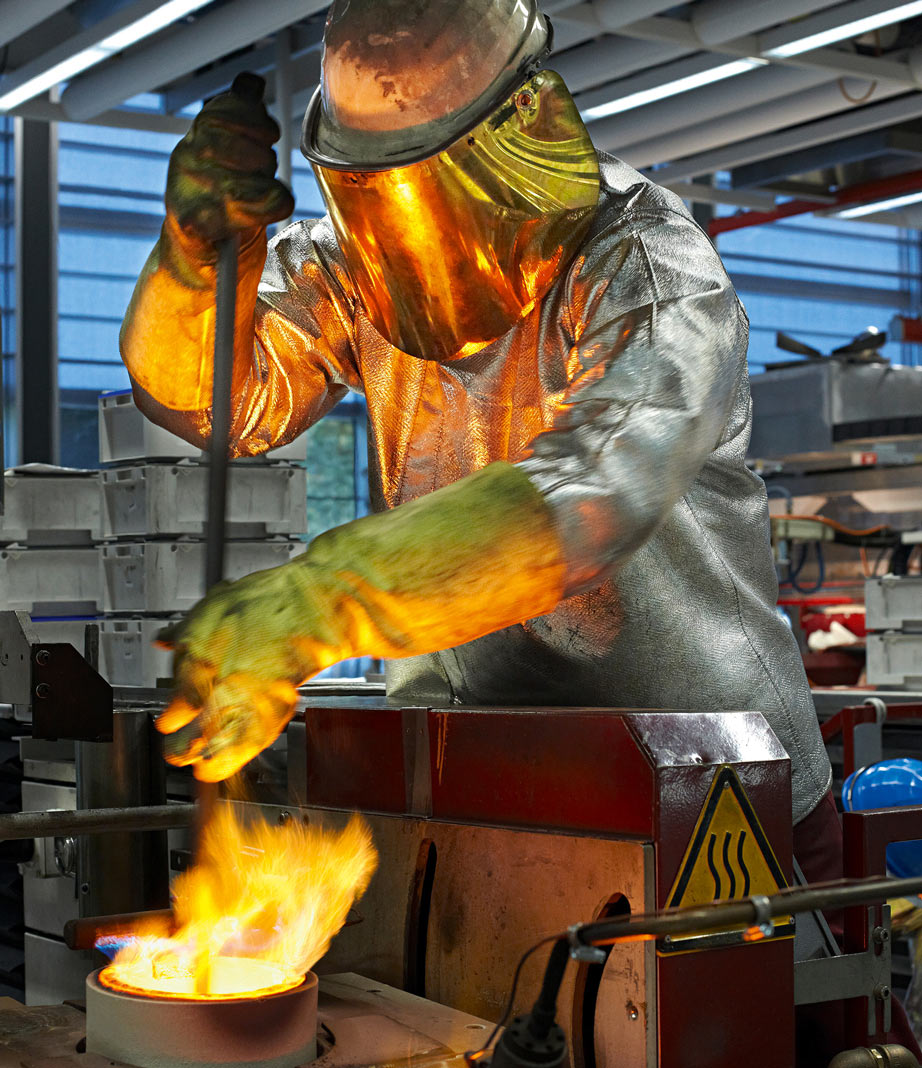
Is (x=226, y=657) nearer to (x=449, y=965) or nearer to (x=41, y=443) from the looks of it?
(x=449, y=965)

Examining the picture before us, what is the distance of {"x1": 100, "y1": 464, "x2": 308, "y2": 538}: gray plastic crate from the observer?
3.74m

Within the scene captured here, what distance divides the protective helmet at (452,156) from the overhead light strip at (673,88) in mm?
4498

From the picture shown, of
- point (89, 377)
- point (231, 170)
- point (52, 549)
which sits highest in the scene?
point (89, 377)

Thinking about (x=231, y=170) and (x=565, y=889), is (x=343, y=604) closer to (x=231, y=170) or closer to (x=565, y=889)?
(x=565, y=889)

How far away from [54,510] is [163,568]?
1.35 ft

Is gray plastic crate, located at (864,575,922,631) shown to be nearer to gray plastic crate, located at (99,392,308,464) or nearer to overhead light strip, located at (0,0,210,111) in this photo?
gray plastic crate, located at (99,392,308,464)

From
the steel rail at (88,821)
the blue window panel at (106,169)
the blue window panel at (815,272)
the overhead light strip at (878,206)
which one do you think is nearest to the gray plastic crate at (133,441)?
the steel rail at (88,821)

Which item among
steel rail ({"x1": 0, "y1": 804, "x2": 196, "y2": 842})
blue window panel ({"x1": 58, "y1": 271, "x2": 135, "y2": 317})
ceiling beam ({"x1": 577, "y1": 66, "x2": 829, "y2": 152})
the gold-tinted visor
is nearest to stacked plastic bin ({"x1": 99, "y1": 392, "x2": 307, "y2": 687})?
steel rail ({"x1": 0, "y1": 804, "x2": 196, "y2": 842})

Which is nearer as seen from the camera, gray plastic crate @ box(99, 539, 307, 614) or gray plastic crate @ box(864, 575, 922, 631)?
gray plastic crate @ box(99, 539, 307, 614)

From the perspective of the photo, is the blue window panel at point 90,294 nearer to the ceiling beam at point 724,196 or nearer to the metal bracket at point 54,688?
the ceiling beam at point 724,196

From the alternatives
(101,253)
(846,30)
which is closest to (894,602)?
(846,30)

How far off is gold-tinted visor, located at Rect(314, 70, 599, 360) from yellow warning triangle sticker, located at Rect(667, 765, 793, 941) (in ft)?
1.59

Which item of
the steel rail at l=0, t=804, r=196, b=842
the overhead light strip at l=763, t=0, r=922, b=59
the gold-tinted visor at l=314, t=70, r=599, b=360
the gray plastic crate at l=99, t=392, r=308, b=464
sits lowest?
the steel rail at l=0, t=804, r=196, b=842

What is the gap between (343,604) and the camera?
946 millimetres
